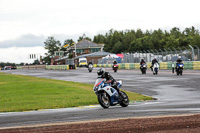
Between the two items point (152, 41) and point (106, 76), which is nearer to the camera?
point (106, 76)

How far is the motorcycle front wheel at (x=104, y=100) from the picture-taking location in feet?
43.4

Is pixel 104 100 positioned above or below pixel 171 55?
below

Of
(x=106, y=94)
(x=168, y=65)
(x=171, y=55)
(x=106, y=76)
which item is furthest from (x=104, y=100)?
(x=171, y=55)

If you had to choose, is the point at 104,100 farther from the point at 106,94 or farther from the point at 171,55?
the point at 171,55

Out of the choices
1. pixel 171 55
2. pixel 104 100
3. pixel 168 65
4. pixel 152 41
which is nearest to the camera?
pixel 104 100

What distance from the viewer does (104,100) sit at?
13.4m

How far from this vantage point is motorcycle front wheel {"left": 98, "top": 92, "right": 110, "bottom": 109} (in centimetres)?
1323

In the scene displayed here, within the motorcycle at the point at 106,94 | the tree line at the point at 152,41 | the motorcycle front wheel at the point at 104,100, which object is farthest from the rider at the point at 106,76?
the tree line at the point at 152,41

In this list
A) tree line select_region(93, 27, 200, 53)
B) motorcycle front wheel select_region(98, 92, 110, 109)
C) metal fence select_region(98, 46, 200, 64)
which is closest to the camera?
motorcycle front wheel select_region(98, 92, 110, 109)

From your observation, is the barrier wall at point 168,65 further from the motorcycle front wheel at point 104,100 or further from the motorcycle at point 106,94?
the motorcycle front wheel at point 104,100

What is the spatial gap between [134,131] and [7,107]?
9.71 meters

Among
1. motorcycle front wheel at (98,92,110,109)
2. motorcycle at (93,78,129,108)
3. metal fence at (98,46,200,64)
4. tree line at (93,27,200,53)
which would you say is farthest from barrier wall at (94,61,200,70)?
tree line at (93,27,200,53)

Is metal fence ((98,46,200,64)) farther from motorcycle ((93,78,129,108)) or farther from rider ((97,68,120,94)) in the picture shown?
motorcycle ((93,78,129,108))

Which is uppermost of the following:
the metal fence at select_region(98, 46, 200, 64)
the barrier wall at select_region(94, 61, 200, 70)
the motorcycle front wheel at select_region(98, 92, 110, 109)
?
the metal fence at select_region(98, 46, 200, 64)
